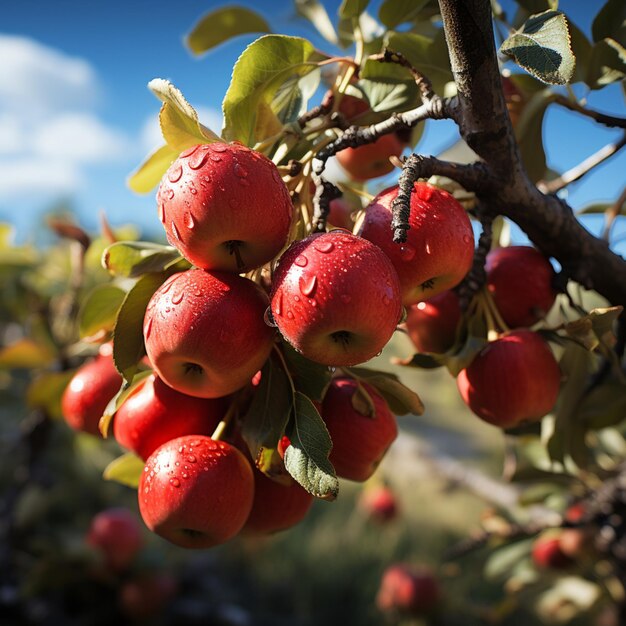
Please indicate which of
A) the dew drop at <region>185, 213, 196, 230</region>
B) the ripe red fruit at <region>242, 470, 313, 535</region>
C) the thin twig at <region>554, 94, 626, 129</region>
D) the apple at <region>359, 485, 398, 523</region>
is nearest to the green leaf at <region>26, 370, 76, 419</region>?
the ripe red fruit at <region>242, 470, 313, 535</region>

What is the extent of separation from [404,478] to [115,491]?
174 cm

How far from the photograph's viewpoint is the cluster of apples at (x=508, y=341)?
645 mm

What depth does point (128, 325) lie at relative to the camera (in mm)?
593

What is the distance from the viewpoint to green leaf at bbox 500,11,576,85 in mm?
488

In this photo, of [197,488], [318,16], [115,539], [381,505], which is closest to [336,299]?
[197,488]

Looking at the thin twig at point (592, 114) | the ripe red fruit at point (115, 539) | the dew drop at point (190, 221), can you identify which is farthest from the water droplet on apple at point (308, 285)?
the ripe red fruit at point (115, 539)

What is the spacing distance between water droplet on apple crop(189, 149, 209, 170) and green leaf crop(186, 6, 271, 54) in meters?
0.43

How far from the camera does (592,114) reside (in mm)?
721

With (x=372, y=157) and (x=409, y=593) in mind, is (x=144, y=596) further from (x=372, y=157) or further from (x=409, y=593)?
(x=372, y=157)

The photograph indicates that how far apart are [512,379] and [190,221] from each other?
1.18 feet

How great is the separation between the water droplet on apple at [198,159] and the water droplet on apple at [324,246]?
117 millimetres

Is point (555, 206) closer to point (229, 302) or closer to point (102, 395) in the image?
point (229, 302)

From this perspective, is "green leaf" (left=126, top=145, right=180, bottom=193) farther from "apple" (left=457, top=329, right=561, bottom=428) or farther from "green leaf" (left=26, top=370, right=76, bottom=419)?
"green leaf" (left=26, top=370, right=76, bottom=419)

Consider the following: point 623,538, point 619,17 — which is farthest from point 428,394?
point 619,17
